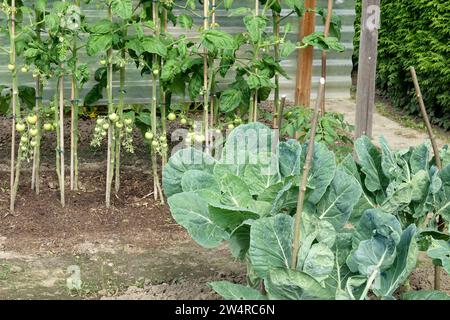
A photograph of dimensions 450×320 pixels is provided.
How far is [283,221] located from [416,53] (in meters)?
5.62

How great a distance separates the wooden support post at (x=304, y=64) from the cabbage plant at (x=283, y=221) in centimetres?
269

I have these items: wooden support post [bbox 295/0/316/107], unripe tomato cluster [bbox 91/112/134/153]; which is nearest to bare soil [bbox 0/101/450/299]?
unripe tomato cluster [bbox 91/112/134/153]

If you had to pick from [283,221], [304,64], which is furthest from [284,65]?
[283,221]

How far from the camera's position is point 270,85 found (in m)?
5.08

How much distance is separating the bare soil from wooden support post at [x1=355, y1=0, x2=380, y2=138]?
1.02 meters

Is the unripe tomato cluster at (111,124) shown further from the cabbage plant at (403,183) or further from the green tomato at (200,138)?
the cabbage plant at (403,183)

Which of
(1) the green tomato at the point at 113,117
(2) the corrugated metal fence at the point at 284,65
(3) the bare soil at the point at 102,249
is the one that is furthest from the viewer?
(2) the corrugated metal fence at the point at 284,65

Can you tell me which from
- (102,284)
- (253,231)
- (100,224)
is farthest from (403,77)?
(253,231)

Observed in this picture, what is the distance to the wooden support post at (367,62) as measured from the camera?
483 cm

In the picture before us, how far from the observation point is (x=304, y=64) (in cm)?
618

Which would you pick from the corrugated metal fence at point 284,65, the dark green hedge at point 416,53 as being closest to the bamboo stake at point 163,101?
the corrugated metal fence at point 284,65

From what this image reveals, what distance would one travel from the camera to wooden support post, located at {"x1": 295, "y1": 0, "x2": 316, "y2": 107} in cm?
611

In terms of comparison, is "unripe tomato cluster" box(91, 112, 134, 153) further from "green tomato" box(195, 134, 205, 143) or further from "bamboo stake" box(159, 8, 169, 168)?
"green tomato" box(195, 134, 205, 143)
